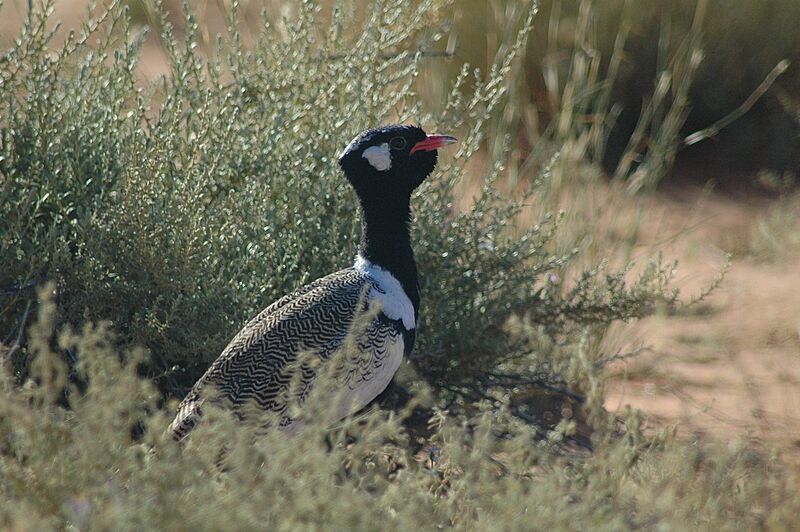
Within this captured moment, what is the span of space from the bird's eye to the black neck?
173 millimetres

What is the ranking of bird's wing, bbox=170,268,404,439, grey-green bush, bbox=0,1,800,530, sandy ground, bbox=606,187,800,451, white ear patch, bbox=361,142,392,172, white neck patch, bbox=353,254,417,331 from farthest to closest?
1. sandy ground, bbox=606,187,800,451
2. white ear patch, bbox=361,142,392,172
3. white neck patch, bbox=353,254,417,331
4. bird's wing, bbox=170,268,404,439
5. grey-green bush, bbox=0,1,800,530

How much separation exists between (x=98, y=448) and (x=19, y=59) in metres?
2.05

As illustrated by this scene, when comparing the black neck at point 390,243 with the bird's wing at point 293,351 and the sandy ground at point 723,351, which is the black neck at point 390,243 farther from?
the sandy ground at point 723,351

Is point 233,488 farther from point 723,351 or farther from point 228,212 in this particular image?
point 723,351

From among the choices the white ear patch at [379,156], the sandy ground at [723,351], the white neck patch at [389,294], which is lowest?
the sandy ground at [723,351]

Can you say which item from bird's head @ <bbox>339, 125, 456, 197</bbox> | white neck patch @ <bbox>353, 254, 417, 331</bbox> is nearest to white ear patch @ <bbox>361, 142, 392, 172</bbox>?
bird's head @ <bbox>339, 125, 456, 197</bbox>

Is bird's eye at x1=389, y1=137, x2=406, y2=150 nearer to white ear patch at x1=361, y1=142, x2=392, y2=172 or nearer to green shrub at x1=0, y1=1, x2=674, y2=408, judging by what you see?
white ear patch at x1=361, y1=142, x2=392, y2=172

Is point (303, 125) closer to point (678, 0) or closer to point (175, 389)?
point (175, 389)

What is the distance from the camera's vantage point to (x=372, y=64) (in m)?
3.88

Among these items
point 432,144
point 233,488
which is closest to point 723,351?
point 432,144

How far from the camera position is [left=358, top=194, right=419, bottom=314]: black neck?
3.48 m

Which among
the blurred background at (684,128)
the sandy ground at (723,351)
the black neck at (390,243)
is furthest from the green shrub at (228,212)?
the blurred background at (684,128)

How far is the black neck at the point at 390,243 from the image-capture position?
11.4 feet

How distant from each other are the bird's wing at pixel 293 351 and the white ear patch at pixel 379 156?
0.40 meters
